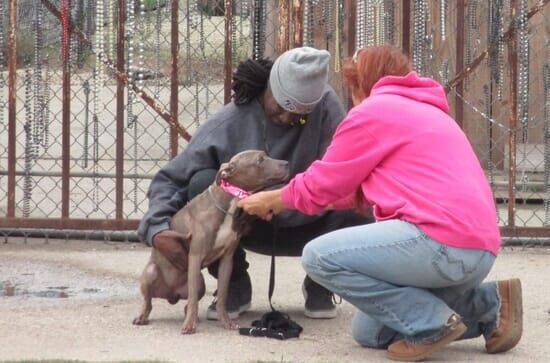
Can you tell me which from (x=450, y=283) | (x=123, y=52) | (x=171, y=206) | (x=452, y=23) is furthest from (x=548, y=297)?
(x=452, y=23)

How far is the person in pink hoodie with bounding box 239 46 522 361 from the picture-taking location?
4.79 meters

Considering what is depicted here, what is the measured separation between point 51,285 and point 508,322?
260 cm

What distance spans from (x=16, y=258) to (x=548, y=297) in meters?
3.01

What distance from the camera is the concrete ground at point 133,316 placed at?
5105mm

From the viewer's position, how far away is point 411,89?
4969 millimetres

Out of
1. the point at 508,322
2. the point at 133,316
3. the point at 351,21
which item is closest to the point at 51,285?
the point at 133,316

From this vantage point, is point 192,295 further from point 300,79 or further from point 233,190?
point 300,79

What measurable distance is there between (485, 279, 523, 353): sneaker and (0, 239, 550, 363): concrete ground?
49 mm

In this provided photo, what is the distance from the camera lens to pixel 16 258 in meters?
7.35

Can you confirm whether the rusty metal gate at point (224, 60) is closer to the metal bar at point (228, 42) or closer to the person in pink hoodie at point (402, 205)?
the metal bar at point (228, 42)

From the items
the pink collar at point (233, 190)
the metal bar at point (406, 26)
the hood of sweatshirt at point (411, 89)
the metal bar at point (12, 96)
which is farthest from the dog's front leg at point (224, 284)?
the metal bar at point (12, 96)

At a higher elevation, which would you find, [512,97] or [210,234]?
[512,97]

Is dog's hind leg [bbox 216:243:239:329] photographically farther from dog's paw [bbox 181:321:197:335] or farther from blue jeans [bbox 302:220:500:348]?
blue jeans [bbox 302:220:500:348]

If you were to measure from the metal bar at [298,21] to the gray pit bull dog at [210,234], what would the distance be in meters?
1.97
